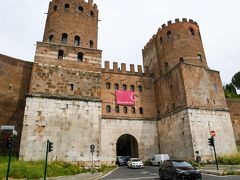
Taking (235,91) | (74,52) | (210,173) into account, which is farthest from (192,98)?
(235,91)

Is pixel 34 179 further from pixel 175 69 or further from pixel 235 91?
pixel 235 91

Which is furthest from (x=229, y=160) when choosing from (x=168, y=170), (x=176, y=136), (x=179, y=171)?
(x=179, y=171)

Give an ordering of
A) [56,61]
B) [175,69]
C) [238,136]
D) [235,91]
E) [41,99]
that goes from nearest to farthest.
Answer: [41,99], [56,61], [175,69], [238,136], [235,91]

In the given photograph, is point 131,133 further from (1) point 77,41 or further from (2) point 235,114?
(2) point 235,114

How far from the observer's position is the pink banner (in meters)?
26.0

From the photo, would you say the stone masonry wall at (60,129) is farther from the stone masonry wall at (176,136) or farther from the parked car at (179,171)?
the stone masonry wall at (176,136)

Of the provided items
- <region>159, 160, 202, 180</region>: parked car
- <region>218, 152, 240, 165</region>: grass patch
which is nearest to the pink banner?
<region>218, 152, 240, 165</region>: grass patch

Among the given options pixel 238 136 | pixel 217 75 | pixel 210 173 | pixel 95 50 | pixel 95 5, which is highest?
pixel 95 5

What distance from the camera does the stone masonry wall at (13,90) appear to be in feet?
63.4

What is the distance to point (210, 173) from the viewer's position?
13.8 meters

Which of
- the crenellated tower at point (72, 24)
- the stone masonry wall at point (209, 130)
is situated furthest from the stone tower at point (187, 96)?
the crenellated tower at point (72, 24)

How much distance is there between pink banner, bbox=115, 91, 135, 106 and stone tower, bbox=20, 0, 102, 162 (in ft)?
18.6

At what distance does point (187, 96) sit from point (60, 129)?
13176 millimetres

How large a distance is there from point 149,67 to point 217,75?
9.90 meters
